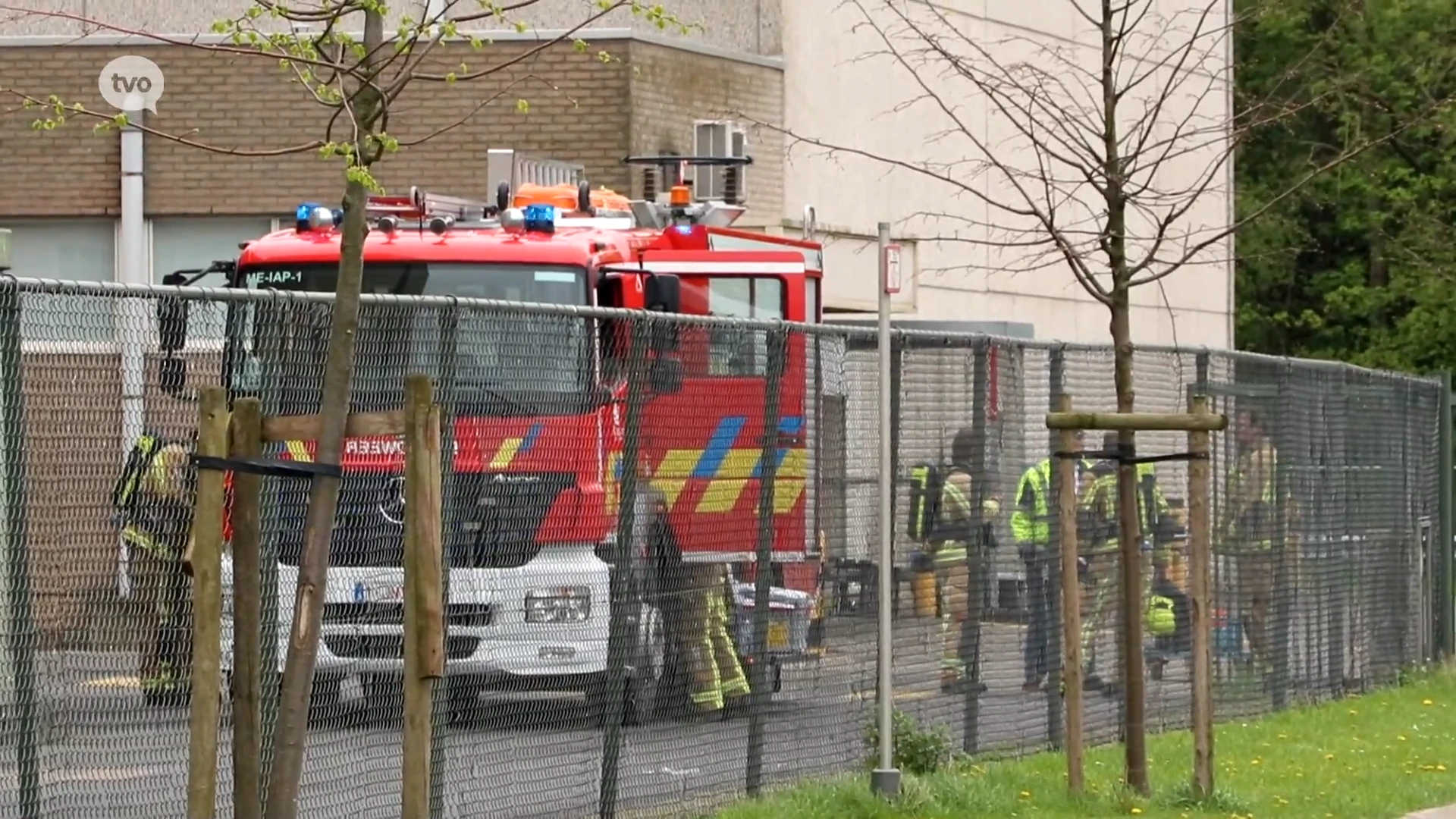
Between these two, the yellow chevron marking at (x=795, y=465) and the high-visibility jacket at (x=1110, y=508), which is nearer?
the yellow chevron marking at (x=795, y=465)

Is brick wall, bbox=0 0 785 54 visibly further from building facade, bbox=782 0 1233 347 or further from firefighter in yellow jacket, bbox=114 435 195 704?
firefighter in yellow jacket, bbox=114 435 195 704

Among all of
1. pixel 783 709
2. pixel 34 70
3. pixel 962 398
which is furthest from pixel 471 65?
pixel 783 709

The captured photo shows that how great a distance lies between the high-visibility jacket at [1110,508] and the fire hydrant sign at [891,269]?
3571mm

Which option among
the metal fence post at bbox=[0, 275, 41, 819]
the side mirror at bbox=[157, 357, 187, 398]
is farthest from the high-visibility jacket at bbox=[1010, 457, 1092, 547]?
the metal fence post at bbox=[0, 275, 41, 819]

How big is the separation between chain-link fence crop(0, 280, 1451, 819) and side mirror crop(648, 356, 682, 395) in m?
0.02

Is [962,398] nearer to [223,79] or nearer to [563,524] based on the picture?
[563,524]

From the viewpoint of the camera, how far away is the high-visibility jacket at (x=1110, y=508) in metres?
13.2

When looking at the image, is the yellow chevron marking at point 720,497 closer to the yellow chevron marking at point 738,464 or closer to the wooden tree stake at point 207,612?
the yellow chevron marking at point 738,464

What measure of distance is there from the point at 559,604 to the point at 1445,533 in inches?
428

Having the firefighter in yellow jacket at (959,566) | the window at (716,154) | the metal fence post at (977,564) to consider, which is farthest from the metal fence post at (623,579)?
the window at (716,154)

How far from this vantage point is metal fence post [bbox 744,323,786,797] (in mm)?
10141

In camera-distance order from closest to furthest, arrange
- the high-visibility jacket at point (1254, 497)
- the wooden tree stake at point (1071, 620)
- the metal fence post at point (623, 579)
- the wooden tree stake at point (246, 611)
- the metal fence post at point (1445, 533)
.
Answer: the wooden tree stake at point (246, 611), the metal fence post at point (623, 579), the wooden tree stake at point (1071, 620), the high-visibility jacket at point (1254, 497), the metal fence post at point (1445, 533)

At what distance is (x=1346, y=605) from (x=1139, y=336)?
498 inches

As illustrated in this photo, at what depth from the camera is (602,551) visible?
361 inches
